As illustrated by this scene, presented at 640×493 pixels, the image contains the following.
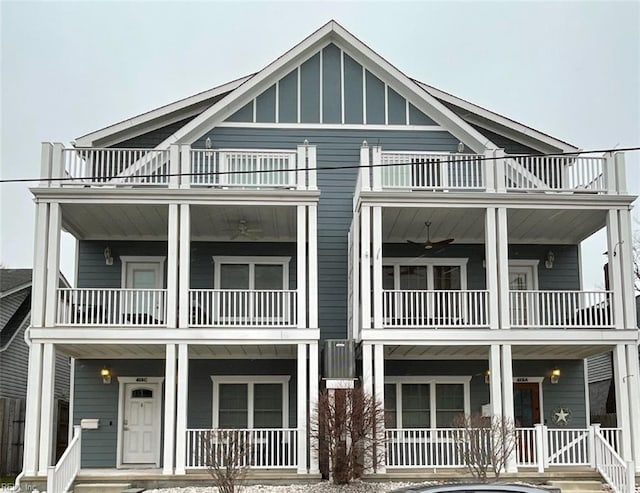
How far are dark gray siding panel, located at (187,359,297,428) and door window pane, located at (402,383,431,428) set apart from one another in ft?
8.62

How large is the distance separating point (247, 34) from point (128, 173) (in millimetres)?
5522

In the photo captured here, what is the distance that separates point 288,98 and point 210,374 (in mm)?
6961

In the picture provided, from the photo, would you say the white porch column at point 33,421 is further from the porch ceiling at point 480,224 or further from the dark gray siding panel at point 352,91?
the dark gray siding panel at point 352,91

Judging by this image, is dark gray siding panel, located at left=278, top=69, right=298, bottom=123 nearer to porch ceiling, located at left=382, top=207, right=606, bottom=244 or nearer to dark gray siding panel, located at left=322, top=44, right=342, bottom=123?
dark gray siding panel, located at left=322, top=44, right=342, bottom=123

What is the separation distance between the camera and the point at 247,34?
21641 millimetres

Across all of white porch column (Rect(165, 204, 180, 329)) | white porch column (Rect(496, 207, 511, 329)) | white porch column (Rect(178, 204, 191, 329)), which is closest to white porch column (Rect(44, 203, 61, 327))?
white porch column (Rect(165, 204, 180, 329))

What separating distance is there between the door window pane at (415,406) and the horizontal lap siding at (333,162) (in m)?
2.14

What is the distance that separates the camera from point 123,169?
18.6m

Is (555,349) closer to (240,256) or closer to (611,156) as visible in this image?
(611,156)

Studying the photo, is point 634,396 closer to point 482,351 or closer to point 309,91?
point 482,351

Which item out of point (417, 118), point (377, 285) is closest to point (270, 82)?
point (417, 118)

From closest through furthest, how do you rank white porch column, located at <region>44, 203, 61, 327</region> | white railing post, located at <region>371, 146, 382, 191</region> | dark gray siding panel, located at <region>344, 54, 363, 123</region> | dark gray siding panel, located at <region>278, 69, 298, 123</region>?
white porch column, located at <region>44, 203, 61, 327</region> < white railing post, located at <region>371, 146, 382, 191</region> < dark gray siding panel, located at <region>278, 69, 298, 123</region> < dark gray siding panel, located at <region>344, 54, 363, 123</region>

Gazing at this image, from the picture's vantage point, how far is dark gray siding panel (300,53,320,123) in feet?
68.3

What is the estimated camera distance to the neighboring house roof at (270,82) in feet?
66.8
